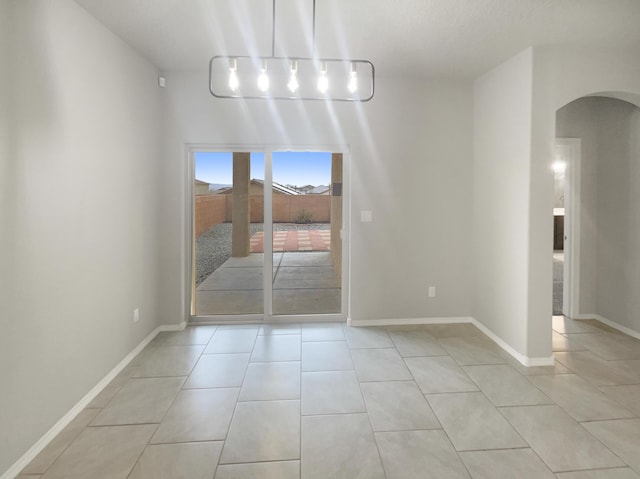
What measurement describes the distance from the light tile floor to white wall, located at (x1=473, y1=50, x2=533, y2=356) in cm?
45

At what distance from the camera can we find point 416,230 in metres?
4.12

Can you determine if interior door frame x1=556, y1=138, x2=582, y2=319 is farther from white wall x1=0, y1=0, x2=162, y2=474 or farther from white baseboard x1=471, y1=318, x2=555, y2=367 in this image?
white wall x1=0, y1=0, x2=162, y2=474

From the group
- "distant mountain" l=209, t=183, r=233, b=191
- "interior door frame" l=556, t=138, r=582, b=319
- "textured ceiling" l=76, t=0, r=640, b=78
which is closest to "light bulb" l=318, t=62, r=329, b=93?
"textured ceiling" l=76, t=0, r=640, b=78

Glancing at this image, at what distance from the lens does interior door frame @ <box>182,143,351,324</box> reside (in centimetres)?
407

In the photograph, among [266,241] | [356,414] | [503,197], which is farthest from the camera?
[266,241]

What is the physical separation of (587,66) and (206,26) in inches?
122

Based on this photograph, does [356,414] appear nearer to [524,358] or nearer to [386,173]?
[524,358]

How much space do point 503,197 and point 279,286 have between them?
262 centimetres

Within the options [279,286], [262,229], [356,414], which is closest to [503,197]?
[356,414]

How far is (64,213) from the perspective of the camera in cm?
232

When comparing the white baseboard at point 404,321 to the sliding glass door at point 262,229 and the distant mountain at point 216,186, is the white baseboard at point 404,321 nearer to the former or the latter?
the sliding glass door at point 262,229

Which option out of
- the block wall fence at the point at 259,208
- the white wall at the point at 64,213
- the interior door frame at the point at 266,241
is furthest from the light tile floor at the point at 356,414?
the block wall fence at the point at 259,208

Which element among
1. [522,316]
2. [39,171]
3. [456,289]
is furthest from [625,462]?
[39,171]

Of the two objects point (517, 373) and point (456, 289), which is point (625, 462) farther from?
point (456, 289)
